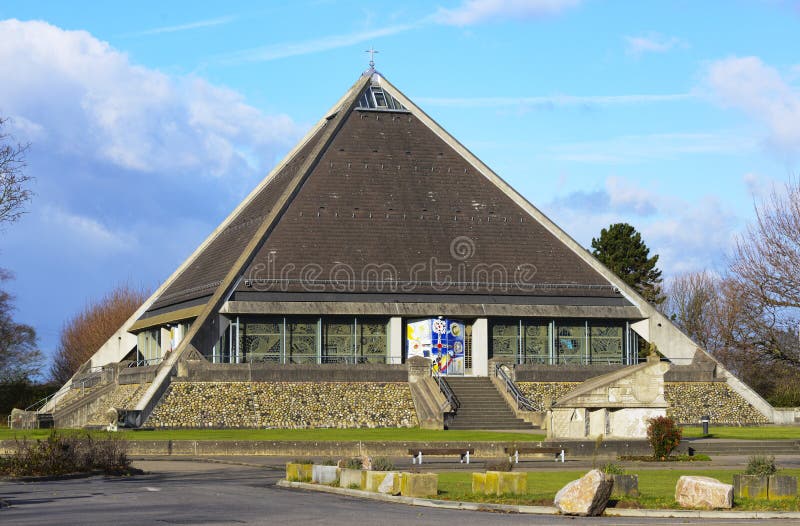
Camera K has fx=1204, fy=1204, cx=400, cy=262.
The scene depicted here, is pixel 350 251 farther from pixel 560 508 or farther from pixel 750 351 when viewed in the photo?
pixel 560 508

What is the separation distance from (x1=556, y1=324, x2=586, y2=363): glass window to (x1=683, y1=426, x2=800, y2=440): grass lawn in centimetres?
864

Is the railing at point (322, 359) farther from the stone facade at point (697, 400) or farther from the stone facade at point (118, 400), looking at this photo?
the stone facade at point (697, 400)

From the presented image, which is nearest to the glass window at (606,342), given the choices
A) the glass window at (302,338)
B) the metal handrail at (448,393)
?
the metal handrail at (448,393)

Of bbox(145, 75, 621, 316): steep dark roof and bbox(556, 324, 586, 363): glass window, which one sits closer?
bbox(145, 75, 621, 316): steep dark roof

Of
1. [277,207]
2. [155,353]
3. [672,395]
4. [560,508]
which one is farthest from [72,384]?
[560,508]

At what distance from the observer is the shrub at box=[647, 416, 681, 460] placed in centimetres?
3272

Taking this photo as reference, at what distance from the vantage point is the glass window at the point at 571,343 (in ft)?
189

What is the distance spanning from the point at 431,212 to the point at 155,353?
18.4 m

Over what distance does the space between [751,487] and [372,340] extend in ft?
115

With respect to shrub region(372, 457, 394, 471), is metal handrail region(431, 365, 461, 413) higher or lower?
higher

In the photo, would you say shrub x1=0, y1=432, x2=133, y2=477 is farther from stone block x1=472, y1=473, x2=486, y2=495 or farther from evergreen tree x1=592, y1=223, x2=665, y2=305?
evergreen tree x1=592, y1=223, x2=665, y2=305

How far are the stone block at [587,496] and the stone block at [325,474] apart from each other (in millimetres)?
6072

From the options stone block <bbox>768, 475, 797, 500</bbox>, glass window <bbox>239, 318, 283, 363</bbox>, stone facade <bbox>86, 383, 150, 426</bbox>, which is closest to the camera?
stone block <bbox>768, 475, 797, 500</bbox>

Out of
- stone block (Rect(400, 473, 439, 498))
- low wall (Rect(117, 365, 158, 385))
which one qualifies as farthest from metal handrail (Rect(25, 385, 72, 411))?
stone block (Rect(400, 473, 439, 498))
